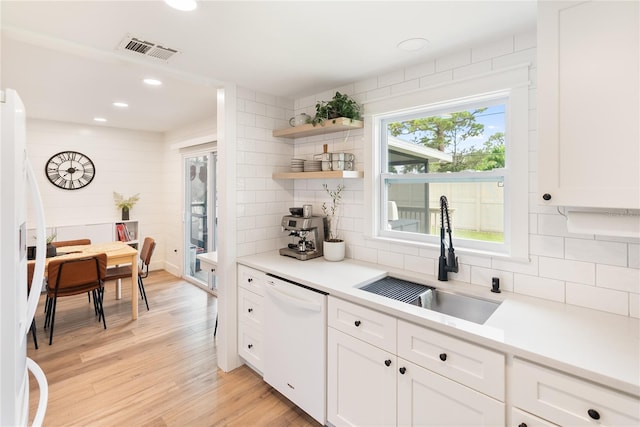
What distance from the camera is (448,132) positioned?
2104 mm

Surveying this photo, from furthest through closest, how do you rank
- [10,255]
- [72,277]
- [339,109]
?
[72,277] < [339,109] < [10,255]

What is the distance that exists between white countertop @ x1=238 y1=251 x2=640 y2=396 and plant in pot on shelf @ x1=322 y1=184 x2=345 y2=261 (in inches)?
19.0

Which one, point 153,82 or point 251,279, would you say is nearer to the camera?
point 251,279

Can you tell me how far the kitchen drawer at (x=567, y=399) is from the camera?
994mm

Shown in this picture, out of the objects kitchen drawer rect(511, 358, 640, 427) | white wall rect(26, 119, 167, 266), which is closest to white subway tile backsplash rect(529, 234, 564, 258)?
kitchen drawer rect(511, 358, 640, 427)

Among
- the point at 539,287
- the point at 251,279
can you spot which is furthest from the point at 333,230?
the point at 539,287

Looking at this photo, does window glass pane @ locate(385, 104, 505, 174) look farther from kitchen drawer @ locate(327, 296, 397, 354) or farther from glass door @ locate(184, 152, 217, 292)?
glass door @ locate(184, 152, 217, 292)

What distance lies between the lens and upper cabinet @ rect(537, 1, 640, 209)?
3.78 ft

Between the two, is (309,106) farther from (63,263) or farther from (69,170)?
(69,170)

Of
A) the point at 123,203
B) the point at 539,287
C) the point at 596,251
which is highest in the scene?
the point at 123,203

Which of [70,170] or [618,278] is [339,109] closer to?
[618,278]

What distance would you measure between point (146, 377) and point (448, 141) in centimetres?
287

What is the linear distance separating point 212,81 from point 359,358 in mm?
2188

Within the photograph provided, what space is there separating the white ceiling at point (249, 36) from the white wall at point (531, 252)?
97 mm
